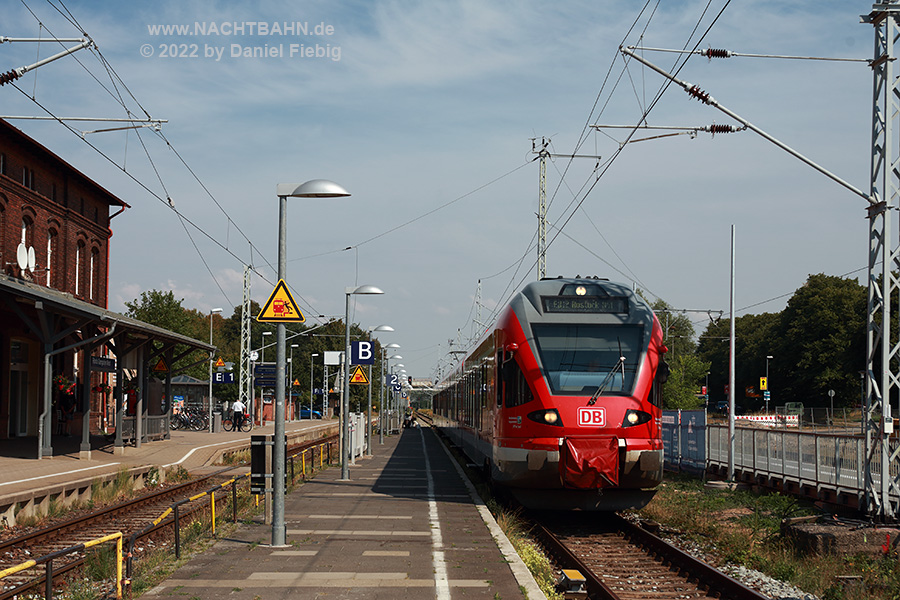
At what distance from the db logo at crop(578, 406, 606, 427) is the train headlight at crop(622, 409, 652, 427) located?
323mm

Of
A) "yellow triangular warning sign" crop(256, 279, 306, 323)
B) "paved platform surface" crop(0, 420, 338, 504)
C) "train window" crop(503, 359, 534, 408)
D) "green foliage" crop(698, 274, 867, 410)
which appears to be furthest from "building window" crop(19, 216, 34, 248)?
"green foliage" crop(698, 274, 867, 410)

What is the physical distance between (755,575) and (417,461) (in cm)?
1895

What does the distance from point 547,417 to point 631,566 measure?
261 cm

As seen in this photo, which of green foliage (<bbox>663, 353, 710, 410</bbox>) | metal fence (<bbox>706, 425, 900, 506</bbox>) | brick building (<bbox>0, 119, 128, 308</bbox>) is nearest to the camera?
metal fence (<bbox>706, 425, 900, 506</bbox>)

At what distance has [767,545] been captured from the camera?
13062 mm

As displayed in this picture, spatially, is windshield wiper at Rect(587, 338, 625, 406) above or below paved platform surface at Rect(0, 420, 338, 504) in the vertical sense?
above

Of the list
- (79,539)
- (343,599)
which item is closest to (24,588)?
(343,599)

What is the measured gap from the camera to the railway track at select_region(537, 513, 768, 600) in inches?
388

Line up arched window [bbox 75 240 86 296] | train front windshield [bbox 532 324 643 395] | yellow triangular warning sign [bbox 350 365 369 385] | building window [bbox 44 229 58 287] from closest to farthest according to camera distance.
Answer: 1. train front windshield [bbox 532 324 643 395]
2. yellow triangular warning sign [bbox 350 365 369 385]
3. building window [bbox 44 229 58 287]
4. arched window [bbox 75 240 86 296]

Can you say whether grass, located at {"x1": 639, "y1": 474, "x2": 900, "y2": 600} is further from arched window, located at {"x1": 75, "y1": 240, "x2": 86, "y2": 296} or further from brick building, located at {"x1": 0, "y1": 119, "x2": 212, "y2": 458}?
arched window, located at {"x1": 75, "y1": 240, "x2": 86, "y2": 296}

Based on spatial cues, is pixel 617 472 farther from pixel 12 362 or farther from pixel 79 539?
pixel 12 362

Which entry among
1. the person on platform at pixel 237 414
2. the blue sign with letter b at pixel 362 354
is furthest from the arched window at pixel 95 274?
the blue sign with letter b at pixel 362 354

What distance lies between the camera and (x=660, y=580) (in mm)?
10695

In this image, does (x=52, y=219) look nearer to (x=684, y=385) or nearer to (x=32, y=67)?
(x=32, y=67)
